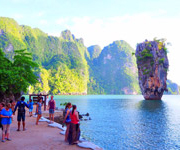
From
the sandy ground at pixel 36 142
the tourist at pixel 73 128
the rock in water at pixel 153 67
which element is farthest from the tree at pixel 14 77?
the rock in water at pixel 153 67

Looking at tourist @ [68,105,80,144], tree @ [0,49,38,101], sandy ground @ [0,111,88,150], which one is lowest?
sandy ground @ [0,111,88,150]

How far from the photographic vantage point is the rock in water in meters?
86.4

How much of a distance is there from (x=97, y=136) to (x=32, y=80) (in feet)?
65.9

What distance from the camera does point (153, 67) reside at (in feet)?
286

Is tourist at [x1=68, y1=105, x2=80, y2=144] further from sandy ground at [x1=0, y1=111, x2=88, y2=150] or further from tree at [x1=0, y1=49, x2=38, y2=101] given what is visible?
tree at [x1=0, y1=49, x2=38, y2=101]

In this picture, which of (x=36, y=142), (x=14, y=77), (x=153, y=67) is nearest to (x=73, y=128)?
(x=36, y=142)

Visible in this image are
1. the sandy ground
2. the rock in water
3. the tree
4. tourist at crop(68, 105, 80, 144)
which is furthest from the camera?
the rock in water

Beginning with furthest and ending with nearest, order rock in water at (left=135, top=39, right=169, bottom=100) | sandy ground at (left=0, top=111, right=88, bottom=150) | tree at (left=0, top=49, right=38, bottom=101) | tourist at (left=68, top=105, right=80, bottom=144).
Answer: rock in water at (left=135, top=39, right=169, bottom=100)
tree at (left=0, top=49, right=38, bottom=101)
tourist at (left=68, top=105, right=80, bottom=144)
sandy ground at (left=0, top=111, right=88, bottom=150)

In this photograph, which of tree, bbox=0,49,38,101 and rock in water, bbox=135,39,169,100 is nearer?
tree, bbox=0,49,38,101

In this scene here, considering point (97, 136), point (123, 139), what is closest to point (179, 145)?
point (123, 139)

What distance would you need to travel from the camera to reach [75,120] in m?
9.79

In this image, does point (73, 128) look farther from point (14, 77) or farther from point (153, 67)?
point (153, 67)

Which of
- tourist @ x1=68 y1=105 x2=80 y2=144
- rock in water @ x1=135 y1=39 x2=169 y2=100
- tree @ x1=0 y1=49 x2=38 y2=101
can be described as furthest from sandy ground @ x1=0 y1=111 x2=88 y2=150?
rock in water @ x1=135 y1=39 x2=169 y2=100

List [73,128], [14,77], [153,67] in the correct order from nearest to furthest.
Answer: [73,128] < [14,77] < [153,67]
